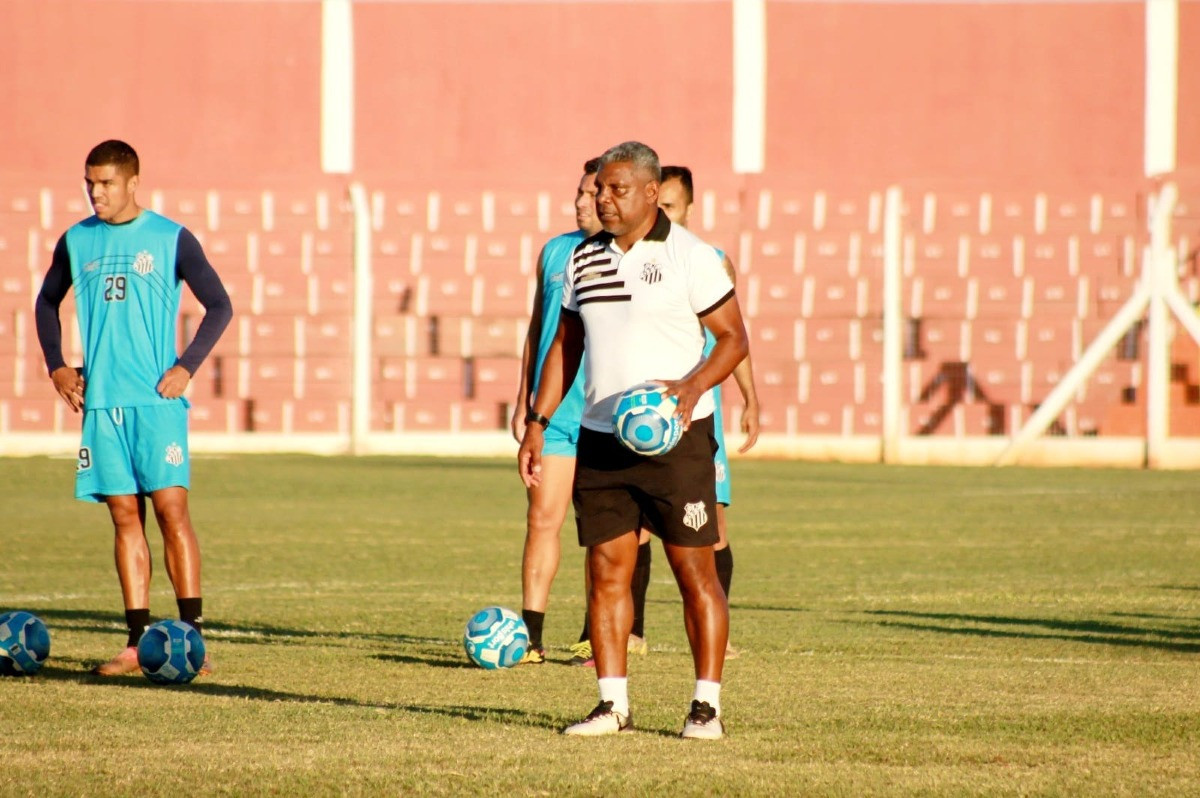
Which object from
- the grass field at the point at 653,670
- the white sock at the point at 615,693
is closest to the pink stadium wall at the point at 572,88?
the grass field at the point at 653,670

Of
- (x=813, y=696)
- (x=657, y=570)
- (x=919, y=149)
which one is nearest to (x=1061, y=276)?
(x=919, y=149)

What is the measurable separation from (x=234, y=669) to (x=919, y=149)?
26210mm

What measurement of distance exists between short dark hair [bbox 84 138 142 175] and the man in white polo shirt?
228 cm

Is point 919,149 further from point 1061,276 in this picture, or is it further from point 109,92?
point 109,92

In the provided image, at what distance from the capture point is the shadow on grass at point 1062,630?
802cm

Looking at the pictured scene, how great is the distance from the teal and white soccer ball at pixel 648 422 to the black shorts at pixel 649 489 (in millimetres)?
185

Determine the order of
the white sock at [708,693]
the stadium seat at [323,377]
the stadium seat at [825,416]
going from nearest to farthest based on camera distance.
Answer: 1. the white sock at [708,693]
2. the stadium seat at [825,416]
3. the stadium seat at [323,377]

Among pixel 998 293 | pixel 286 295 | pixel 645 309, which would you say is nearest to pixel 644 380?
pixel 645 309

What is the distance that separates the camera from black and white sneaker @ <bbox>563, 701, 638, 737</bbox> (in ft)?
18.1

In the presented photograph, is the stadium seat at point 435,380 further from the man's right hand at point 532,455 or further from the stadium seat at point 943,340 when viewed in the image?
the man's right hand at point 532,455

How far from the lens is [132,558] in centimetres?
735

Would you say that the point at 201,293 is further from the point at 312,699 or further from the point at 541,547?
the point at 312,699

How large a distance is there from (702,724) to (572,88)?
89.5 ft

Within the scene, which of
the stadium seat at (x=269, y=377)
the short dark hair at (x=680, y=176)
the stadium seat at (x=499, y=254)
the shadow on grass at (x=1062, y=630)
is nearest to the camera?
the short dark hair at (x=680, y=176)
